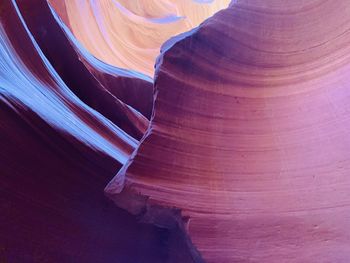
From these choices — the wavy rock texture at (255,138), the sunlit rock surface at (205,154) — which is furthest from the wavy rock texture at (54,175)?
the wavy rock texture at (255,138)

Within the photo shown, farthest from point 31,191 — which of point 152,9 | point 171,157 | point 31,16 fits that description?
point 152,9

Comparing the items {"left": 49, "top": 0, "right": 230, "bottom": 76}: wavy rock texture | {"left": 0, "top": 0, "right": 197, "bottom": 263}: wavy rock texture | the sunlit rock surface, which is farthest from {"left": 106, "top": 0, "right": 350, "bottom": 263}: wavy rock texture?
{"left": 49, "top": 0, "right": 230, "bottom": 76}: wavy rock texture

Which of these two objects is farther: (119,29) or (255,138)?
(119,29)

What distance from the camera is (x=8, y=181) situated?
3.49 feet

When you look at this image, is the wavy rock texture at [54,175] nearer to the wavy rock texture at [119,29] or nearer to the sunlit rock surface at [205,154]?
the sunlit rock surface at [205,154]

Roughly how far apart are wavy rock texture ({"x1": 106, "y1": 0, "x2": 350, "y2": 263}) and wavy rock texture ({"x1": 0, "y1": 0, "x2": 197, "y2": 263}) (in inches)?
7.6

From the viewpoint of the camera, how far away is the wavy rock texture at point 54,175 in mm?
1078

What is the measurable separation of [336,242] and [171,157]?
0.43m

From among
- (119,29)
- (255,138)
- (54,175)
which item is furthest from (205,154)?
(119,29)

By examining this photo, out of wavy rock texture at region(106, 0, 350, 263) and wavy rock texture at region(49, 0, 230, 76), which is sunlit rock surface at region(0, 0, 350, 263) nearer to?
wavy rock texture at region(106, 0, 350, 263)

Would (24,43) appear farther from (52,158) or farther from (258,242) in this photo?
(258,242)

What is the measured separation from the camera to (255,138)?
1.15 metres

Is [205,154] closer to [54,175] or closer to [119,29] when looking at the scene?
[54,175]

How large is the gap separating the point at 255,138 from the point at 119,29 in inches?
110
